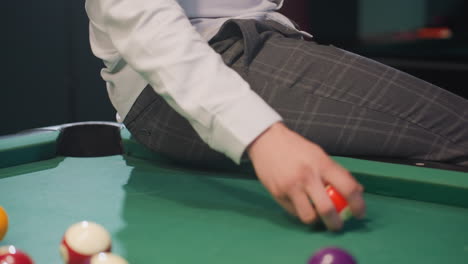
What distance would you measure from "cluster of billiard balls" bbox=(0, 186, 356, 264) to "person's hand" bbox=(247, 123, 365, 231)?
0.03 m

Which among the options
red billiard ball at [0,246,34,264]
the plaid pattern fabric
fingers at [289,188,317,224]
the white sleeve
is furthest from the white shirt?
red billiard ball at [0,246,34,264]

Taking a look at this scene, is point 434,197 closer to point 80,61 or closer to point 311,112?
point 311,112

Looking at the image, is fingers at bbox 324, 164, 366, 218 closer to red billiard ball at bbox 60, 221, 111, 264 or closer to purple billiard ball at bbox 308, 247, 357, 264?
purple billiard ball at bbox 308, 247, 357, 264

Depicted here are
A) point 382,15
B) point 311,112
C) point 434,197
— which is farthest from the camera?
point 382,15

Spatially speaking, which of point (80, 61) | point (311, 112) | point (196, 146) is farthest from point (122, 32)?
point (80, 61)

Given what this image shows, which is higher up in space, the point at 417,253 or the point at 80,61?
the point at 417,253

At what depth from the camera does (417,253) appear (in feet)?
3.25

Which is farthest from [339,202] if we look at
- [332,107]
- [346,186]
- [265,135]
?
[332,107]

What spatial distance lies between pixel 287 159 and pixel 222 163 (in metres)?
0.52

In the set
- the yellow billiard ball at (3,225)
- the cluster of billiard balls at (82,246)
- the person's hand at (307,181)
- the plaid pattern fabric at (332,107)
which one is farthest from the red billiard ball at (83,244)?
the plaid pattern fabric at (332,107)

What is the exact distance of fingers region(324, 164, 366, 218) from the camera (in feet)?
3.40

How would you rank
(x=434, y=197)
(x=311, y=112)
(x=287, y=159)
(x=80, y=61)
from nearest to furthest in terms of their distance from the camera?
(x=287, y=159) < (x=434, y=197) < (x=311, y=112) < (x=80, y=61)

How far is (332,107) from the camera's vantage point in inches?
60.2

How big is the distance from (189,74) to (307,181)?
33 centimetres
